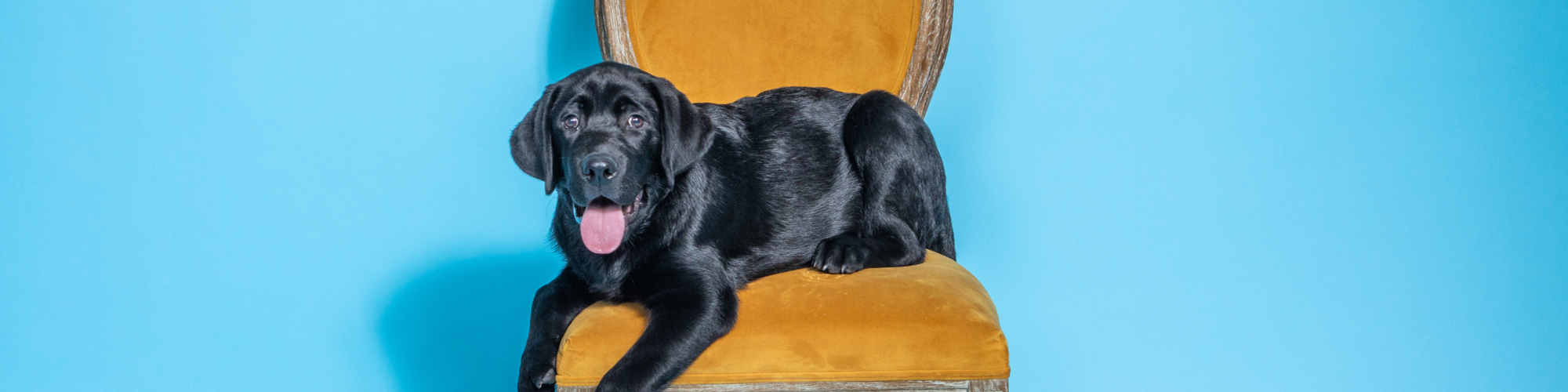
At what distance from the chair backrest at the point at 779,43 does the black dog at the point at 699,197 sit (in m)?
0.34

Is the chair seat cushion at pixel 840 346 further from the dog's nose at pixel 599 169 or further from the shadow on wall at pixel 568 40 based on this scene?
the shadow on wall at pixel 568 40

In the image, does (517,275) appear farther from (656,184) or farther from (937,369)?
(937,369)

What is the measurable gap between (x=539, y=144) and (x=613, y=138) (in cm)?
19

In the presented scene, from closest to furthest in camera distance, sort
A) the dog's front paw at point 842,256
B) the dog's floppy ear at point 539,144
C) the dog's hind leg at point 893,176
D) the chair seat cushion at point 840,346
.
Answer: the chair seat cushion at point 840,346 < the dog's floppy ear at point 539,144 < the dog's front paw at point 842,256 < the dog's hind leg at point 893,176

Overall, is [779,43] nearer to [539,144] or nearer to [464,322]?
[539,144]

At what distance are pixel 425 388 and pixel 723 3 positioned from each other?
177 cm

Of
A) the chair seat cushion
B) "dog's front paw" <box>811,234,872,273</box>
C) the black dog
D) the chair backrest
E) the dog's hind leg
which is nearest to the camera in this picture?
the chair seat cushion

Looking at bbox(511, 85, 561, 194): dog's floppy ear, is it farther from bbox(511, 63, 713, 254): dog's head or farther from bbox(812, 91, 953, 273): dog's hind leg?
bbox(812, 91, 953, 273): dog's hind leg

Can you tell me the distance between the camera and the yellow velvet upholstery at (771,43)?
3311mm

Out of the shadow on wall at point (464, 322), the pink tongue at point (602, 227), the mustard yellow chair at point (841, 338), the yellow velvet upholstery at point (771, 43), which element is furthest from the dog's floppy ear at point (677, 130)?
the shadow on wall at point (464, 322)

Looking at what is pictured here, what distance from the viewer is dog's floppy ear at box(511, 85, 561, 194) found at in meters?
2.31

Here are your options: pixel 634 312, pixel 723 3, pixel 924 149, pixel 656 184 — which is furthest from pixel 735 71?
pixel 634 312

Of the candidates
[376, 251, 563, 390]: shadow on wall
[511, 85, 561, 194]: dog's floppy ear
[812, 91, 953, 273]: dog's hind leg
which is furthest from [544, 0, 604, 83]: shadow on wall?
[511, 85, 561, 194]: dog's floppy ear

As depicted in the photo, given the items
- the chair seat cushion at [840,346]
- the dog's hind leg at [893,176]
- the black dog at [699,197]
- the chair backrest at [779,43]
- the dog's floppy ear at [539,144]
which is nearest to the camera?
the chair seat cushion at [840,346]
